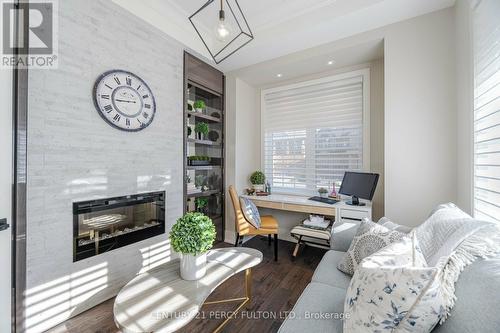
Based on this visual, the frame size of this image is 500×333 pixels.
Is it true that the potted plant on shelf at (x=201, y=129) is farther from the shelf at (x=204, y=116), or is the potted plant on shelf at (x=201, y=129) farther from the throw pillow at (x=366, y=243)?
the throw pillow at (x=366, y=243)

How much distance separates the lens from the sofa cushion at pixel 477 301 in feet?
1.86

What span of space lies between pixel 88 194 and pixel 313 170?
280cm

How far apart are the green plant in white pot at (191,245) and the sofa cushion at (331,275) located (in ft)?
2.63

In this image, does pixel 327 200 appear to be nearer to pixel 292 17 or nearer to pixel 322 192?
pixel 322 192

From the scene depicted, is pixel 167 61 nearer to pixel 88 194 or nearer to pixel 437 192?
pixel 88 194

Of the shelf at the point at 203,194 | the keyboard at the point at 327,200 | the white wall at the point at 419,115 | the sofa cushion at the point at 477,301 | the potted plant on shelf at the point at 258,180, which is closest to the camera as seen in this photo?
the sofa cushion at the point at 477,301

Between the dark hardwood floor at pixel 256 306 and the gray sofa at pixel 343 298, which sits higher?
the gray sofa at pixel 343 298

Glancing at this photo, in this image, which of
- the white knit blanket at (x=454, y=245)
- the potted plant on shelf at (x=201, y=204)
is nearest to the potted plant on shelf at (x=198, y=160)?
the potted plant on shelf at (x=201, y=204)

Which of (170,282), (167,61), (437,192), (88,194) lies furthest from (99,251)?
(437,192)

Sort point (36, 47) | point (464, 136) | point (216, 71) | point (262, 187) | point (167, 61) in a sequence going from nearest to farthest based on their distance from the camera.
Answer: point (36, 47) < point (464, 136) < point (167, 61) < point (216, 71) < point (262, 187)

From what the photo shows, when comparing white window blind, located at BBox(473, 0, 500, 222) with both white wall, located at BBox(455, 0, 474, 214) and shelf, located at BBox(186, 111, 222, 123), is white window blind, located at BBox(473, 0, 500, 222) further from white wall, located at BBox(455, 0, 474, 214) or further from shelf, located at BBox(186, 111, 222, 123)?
shelf, located at BBox(186, 111, 222, 123)

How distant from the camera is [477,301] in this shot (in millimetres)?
631

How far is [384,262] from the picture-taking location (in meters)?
0.87

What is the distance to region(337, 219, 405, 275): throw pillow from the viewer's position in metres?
1.29
